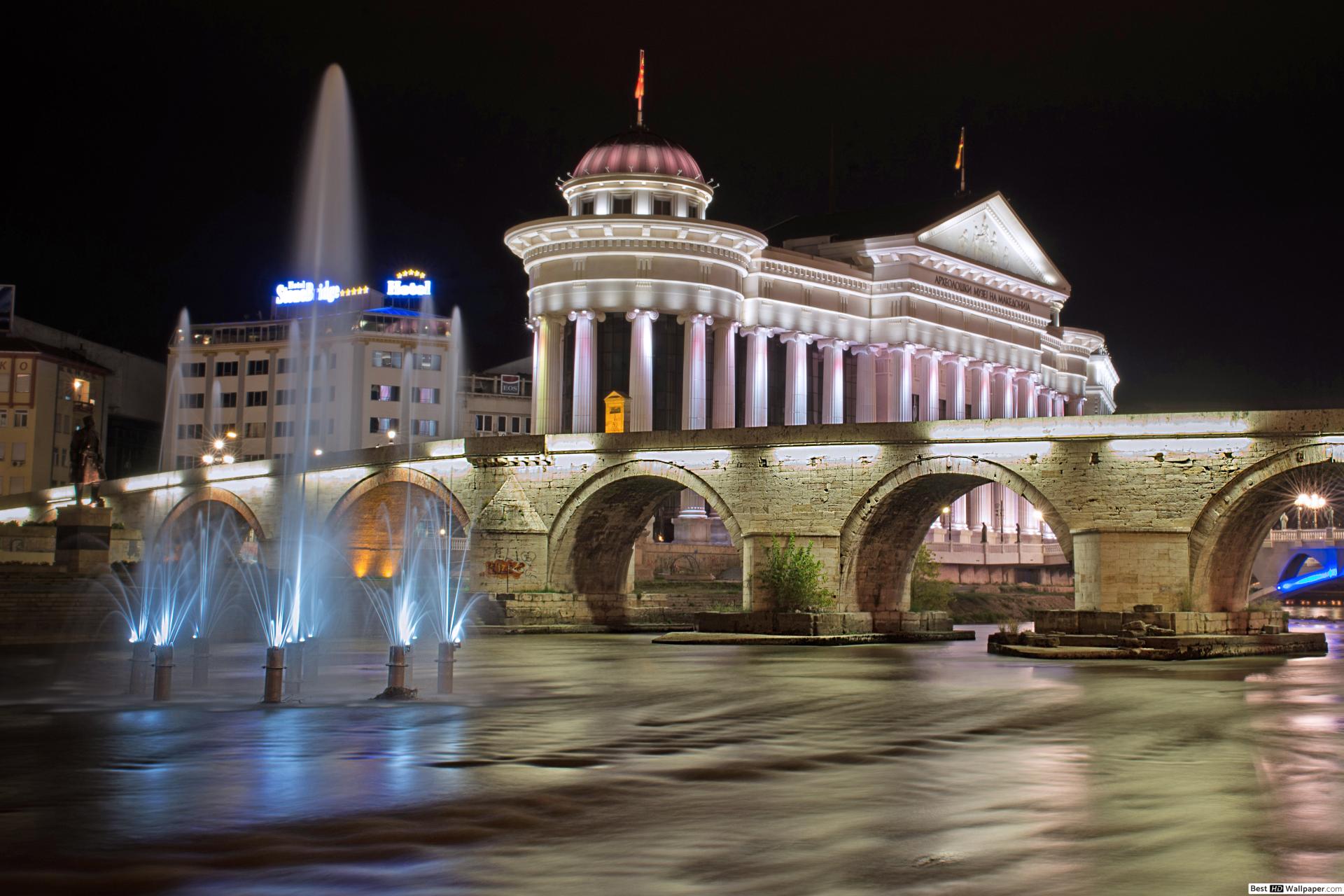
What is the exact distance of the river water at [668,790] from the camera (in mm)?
9969

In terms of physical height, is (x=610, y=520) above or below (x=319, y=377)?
below

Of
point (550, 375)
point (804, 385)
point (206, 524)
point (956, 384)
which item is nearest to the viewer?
point (550, 375)

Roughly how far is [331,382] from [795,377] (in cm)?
3121

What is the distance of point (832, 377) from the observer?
67.1m

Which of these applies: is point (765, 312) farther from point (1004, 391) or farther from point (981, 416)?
point (1004, 391)

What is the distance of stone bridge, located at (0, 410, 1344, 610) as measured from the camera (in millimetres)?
35375

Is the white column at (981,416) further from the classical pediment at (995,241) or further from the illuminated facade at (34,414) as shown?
the illuminated facade at (34,414)

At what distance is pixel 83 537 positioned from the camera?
1735 inches

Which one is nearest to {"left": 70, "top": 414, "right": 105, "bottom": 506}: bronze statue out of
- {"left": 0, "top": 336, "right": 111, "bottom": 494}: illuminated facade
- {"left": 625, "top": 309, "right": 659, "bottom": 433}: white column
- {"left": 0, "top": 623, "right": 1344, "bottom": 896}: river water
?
{"left": 625, "top": 309, "right": 659, "bottom": 433}: white column

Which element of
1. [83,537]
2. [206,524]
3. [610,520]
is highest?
[206,524]

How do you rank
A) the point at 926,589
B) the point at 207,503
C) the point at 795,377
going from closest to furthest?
the point at 926,589 < the point at 207,503 < the point at 795,377

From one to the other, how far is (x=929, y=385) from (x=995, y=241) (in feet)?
33.5

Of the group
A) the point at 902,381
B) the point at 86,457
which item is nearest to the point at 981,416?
the point at 902,381

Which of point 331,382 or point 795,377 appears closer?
point 795,377
